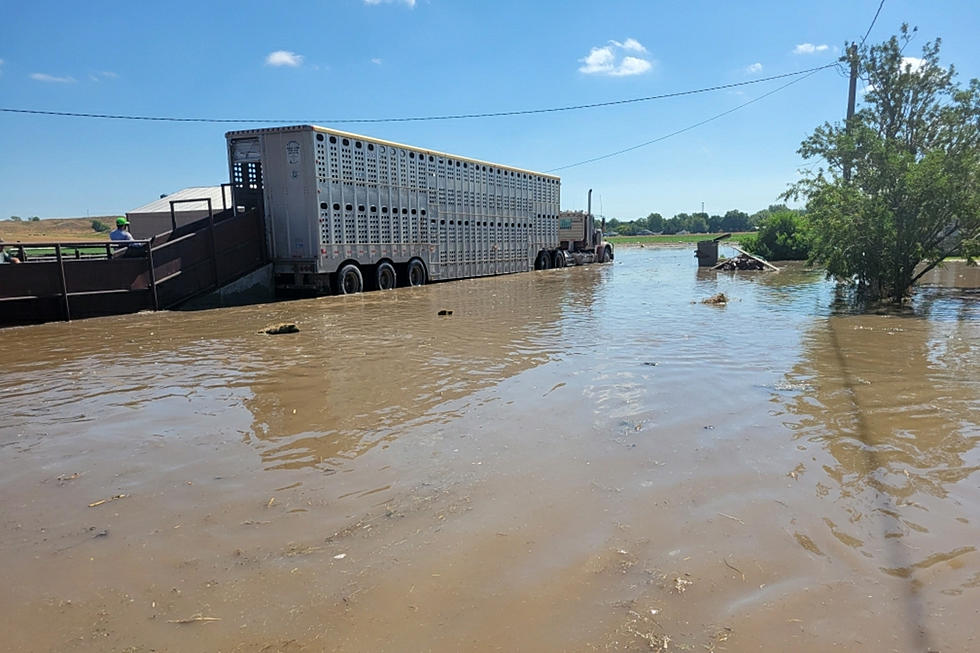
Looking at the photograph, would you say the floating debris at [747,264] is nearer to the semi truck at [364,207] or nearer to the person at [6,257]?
the semi truck at [364,207]

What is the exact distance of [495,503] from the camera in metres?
3.64

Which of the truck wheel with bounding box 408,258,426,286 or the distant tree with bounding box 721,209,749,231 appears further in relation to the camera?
the distant tree with bounding box 721,209,749,231

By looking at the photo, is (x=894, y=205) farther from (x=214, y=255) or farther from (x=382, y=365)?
(x=214, y=255)

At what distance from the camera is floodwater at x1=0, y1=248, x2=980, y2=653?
2508 mm

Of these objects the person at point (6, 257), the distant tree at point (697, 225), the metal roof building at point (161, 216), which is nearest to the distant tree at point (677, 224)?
the distant tree at point (697, 225)

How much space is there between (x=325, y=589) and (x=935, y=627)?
8.52 feet

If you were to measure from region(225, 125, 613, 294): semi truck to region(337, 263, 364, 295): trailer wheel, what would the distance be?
0.03 meters

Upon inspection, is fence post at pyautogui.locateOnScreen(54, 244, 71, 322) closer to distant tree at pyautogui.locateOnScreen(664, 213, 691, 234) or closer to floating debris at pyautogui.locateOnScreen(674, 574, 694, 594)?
floating debris at pyautogui.locateOnScreen(674, 574, 694, 594)

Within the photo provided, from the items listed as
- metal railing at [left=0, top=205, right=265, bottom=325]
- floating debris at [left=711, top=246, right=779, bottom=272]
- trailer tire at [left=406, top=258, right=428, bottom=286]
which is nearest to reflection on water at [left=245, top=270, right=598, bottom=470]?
metal railing at [left=0, top=205, right=265, bottom=325]

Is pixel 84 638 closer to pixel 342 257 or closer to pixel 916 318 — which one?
pixel 916 318

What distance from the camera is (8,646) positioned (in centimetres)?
240

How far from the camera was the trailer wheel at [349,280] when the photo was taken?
57.5 feet

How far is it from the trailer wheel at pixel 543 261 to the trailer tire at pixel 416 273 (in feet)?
34.6

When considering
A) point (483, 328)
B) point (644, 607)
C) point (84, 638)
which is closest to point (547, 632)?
point (644, 607)
